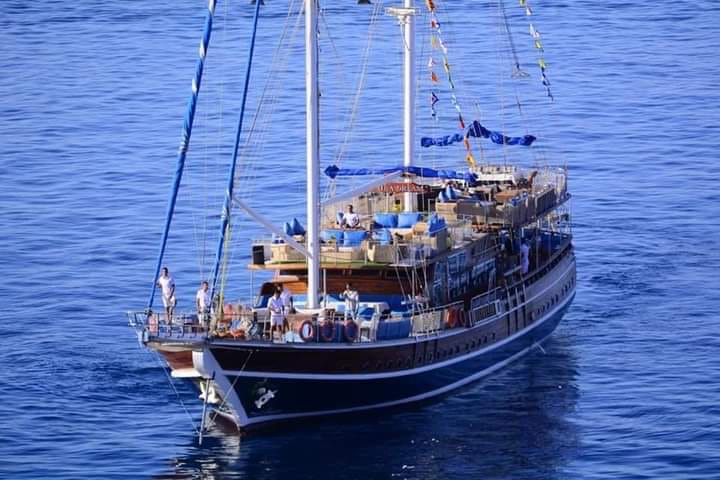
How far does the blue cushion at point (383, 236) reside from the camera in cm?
7419

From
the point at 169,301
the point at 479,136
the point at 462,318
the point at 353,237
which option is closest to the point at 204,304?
the point at 169,301

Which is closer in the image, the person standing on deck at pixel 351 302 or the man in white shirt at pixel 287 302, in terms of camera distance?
the man in white shirt at pixel 287 302

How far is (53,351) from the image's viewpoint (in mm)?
82438

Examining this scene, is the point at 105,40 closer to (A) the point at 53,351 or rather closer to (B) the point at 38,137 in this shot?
(B) the point at 38,137

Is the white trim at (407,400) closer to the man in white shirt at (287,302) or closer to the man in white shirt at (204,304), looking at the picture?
the man in white shirt at (287,302)

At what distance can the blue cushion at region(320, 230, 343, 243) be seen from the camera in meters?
74.8

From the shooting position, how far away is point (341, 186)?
110 metres

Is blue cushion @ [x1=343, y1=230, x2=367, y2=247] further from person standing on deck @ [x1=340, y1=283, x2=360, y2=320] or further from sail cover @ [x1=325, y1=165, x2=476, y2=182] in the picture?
sail cover @ [x1=325, y1=165, x2=476, y2=182]

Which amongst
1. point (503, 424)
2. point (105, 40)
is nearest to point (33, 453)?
point (503, 424)

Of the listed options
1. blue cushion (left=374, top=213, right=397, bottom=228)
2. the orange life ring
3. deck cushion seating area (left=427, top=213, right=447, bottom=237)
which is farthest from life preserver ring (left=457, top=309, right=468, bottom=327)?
blue cushion (left=374, top=213, right=397, bottom=228)

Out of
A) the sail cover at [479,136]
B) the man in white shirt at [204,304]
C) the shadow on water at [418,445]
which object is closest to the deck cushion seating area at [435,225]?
the shadow on water at [418,445]

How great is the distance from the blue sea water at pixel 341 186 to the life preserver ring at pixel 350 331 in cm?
347

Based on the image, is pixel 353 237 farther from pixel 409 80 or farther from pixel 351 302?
pixel 409 80

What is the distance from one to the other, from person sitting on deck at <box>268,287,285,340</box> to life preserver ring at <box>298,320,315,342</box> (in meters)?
0.92
